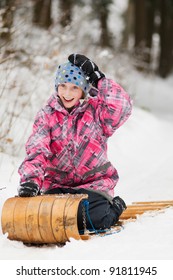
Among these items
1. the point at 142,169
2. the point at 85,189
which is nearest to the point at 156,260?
the point at 85,189

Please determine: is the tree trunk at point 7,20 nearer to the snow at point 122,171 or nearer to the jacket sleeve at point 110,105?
the snow at point 122,171

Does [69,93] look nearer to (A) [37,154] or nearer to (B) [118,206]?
(A) [37,154]

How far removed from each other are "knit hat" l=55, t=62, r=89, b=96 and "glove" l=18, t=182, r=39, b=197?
782 millimetres

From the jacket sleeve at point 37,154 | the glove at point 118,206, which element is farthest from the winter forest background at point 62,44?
the glove at point 118,206

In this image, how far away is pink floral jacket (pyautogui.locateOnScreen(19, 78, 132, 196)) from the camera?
357cm

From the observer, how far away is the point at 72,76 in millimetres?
3602

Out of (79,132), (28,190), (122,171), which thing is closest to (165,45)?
(122,171)

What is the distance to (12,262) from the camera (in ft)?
9.31

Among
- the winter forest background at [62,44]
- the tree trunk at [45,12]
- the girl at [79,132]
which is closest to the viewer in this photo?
the girl at [79,132]

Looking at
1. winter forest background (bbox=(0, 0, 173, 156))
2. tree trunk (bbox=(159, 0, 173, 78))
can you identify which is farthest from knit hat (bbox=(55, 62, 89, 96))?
tree trunk (bbox=(159, 0, 173, 78))

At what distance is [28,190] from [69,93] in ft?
2.51

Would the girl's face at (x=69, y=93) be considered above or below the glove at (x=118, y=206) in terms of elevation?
above

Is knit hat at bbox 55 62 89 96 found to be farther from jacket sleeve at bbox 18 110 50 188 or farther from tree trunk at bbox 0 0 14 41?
tree trunk at bbox 0 0 14 41

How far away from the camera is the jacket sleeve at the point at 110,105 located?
359cm
